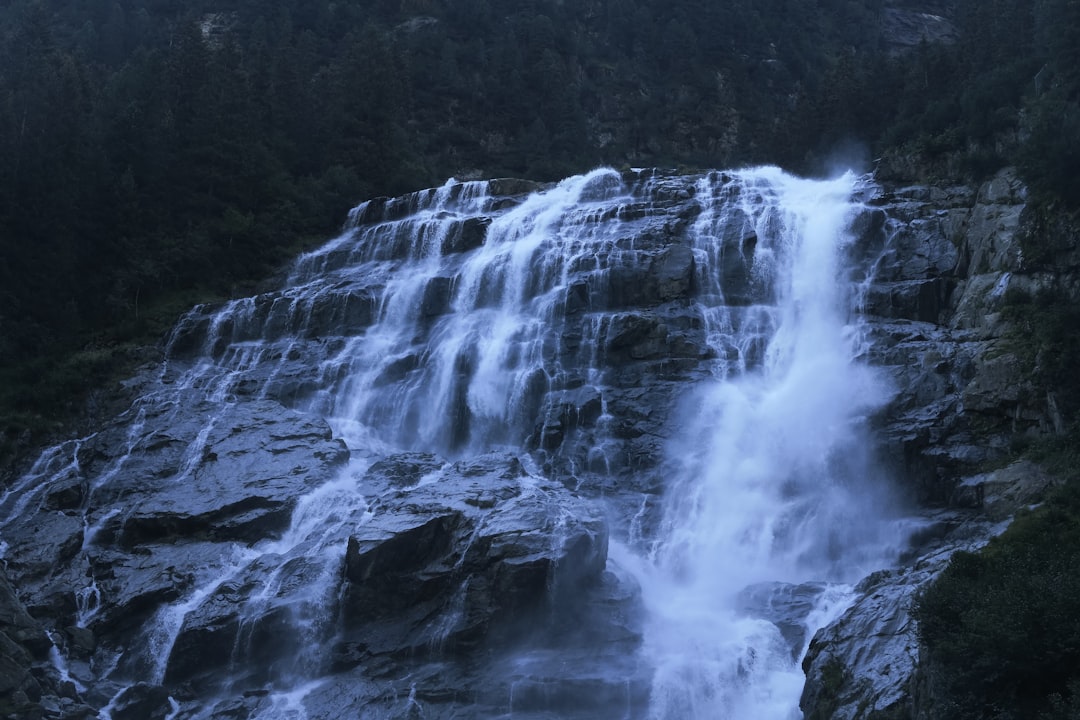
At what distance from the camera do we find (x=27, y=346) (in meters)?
42.6

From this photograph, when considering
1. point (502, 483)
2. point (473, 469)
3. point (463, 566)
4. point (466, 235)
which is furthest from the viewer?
point (466, 235)

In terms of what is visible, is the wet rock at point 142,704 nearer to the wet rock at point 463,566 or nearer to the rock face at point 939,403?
the wet rock at point 463,566

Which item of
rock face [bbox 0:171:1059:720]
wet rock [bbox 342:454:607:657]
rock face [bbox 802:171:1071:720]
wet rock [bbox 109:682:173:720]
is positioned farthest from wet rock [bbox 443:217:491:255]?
wet rock [bbox 109:682:173:720]

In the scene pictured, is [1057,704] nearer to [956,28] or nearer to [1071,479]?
[1071,479]

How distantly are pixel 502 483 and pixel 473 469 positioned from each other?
1.46 meters

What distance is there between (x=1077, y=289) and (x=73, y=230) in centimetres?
4225

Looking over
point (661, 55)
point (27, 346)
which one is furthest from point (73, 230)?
point (661, 55)

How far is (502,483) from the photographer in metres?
29.1

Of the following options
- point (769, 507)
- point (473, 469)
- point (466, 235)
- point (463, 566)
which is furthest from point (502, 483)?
point (466, 235)

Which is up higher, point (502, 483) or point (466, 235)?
Result: point (466, 235)

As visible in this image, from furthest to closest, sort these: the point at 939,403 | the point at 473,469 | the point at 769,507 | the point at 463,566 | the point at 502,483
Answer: the point at 939,403 → the point at 769,507 → the point at 473,469 → the point at 502,483 → the point at 463,566

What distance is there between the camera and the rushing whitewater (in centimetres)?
2502

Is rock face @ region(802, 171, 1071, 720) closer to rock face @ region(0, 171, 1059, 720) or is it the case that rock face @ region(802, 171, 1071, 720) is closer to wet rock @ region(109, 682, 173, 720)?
rock face @ region(0, 171, 1059, 720)

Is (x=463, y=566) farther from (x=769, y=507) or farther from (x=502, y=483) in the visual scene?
(x=769, y=507)
